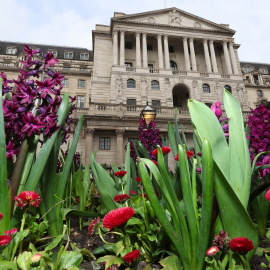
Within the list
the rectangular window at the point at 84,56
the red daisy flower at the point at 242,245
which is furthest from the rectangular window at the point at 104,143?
the rectangular window at the point at 84,56

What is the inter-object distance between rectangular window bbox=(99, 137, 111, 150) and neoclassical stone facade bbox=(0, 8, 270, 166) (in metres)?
0.10

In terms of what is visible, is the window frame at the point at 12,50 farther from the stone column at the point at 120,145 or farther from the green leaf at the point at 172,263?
the green leaf at the point at 172,263

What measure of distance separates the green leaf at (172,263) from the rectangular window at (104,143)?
18.7 metres

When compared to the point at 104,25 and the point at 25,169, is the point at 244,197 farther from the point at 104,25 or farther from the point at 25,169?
the point at 104,25

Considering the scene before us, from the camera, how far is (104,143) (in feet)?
65.2

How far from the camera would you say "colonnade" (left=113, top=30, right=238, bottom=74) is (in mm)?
25484

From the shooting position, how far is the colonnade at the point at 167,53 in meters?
25.5

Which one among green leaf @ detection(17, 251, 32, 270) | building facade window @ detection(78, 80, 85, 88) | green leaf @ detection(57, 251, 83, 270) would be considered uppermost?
building facade window @ detection(78, 80, 85, 88)

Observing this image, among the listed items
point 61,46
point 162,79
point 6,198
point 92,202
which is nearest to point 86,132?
point 162,79

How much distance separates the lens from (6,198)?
59.1 inches

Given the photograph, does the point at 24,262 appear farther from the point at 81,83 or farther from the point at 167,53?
the point at 81,83

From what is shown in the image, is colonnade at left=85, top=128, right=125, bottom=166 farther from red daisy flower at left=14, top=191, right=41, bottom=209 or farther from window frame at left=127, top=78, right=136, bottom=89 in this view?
red daisy flower at left=14, top=191, right=41, bottom=209

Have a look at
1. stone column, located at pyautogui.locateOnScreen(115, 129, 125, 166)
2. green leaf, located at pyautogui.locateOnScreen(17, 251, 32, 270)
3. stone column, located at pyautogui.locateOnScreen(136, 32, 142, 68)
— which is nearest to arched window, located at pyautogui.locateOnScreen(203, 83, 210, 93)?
stone column, located at pyautogui.locateOnScreen(136, 32, 142, 68)

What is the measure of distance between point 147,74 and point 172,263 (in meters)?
24.9
